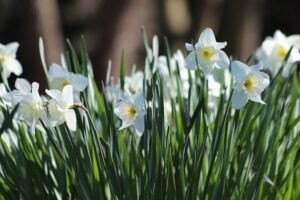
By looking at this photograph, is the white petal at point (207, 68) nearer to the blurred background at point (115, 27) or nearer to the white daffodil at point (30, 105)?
the white daffodil at point (30, 105)

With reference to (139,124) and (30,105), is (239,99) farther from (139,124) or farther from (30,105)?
(30,105)

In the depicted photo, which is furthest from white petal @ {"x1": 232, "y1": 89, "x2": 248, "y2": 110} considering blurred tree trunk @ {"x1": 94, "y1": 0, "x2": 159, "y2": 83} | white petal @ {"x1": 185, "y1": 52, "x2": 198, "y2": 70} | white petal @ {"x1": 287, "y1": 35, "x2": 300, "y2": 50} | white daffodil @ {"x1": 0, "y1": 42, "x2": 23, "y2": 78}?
blurred tree trunk @ {"x1": 94, "y1": 0, "x2": 159, "y2": 83}

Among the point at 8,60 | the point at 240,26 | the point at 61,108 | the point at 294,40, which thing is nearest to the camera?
the point at 61,108

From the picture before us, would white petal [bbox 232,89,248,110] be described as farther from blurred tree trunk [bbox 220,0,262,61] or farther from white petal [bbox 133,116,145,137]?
blurred tree trunk [bbox 220,0,262,61]

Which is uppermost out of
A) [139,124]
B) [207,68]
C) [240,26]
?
[240,26]

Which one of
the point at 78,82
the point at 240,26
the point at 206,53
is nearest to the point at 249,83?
the point at 206,53

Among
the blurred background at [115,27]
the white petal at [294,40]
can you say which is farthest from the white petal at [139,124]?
the blurred background at [115,27]

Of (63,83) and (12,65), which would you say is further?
(12,65)
